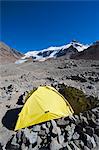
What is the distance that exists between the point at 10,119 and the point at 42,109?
2242mm

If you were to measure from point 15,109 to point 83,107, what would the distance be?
3848 mm

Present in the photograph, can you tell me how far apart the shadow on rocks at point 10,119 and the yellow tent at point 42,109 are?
0.91m

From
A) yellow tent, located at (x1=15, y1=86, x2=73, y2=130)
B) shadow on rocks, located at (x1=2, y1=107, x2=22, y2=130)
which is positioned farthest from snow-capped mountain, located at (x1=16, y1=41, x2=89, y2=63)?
yellow tent, located at (x1=15, y1=86, x2=73, y2=130)

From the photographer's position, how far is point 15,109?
12.1 metres

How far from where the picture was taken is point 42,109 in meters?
9.45

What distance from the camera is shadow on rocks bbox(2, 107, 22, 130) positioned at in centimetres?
1024

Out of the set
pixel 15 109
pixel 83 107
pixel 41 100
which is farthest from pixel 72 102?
pixel 15 109

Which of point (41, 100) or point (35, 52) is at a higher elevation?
point (35, 52)

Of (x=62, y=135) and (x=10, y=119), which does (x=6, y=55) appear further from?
(x=62, y=135)

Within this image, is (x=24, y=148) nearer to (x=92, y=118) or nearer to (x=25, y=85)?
(x=92, y=118)

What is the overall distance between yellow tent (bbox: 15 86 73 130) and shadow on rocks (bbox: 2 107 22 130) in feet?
2.99

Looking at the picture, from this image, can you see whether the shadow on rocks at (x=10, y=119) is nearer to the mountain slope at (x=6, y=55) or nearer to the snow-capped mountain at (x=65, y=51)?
the snow-capped mountain at (x=65, y=51)

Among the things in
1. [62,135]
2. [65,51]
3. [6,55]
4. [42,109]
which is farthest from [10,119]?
[6,55]

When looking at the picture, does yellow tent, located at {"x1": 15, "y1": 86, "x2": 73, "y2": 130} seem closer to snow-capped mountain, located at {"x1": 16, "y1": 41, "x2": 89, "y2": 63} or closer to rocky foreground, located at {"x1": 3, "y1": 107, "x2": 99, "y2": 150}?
rocky foreground, located at {"x1": 3, "y1": 107, "x2": 99, "y2": 150}
